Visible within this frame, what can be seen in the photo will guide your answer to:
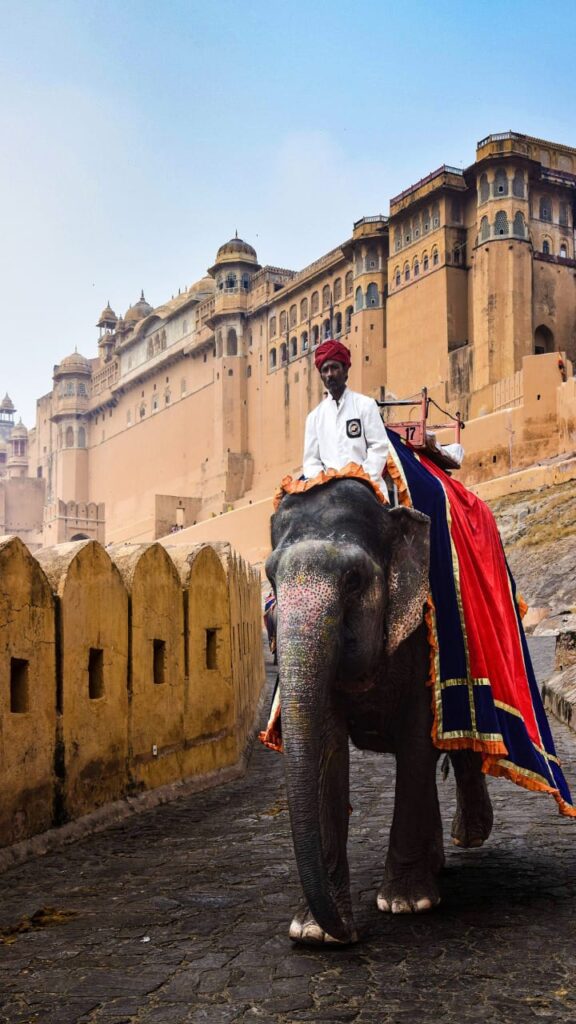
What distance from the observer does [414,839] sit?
4.26 meters

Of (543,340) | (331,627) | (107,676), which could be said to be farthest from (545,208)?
(331,627)

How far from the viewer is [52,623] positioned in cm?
614

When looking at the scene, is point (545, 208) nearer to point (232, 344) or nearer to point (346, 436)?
point (232, 344)

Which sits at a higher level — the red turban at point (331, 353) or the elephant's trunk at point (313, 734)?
the red turban at point (331, 353)

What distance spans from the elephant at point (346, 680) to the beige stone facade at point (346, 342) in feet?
99.4

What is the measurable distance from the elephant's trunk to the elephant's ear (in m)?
A: 0.37

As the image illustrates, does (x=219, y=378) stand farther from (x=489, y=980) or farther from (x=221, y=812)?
(x=489, y=980)

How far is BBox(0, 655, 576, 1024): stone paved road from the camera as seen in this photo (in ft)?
10.8

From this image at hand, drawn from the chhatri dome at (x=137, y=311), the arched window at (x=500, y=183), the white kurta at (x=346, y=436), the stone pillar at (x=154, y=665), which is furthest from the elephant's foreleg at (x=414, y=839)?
the chhatri dome at (x=137, y=311)

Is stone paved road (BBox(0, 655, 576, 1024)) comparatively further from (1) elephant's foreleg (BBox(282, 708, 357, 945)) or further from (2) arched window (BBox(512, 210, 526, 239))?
(2) arched window (BBox(512, 210, 526, 239))

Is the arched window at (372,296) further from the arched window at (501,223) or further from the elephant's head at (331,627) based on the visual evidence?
the elephant's head at (331,627)

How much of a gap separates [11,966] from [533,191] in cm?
3952

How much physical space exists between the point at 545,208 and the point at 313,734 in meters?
39.5

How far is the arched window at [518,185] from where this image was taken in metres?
39.2
